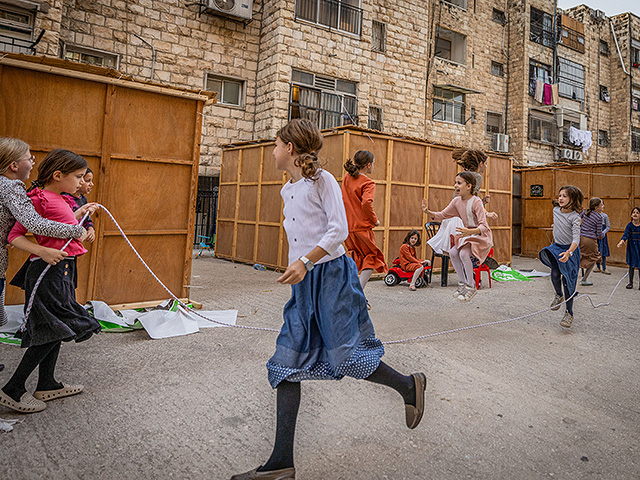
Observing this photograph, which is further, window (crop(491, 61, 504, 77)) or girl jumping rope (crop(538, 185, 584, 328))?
window (crop(491, 61, 504, 77))

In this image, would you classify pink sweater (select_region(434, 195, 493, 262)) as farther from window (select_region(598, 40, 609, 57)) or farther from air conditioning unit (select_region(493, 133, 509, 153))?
window (select_region(598, 40, 609, 57))

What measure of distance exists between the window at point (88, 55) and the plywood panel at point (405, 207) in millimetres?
9088

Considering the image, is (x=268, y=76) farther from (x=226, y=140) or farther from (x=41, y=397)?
(x=41, y=397)

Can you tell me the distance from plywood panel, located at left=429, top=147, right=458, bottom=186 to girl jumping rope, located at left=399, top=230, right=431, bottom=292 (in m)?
1.97

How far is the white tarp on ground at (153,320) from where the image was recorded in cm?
434

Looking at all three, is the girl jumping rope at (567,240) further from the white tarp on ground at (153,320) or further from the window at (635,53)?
the window at (635,53)

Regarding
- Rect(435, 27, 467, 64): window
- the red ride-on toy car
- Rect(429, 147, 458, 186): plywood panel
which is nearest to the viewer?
the red ride-on toy car

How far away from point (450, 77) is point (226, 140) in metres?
11.8

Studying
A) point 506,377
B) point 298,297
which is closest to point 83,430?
point 298,297

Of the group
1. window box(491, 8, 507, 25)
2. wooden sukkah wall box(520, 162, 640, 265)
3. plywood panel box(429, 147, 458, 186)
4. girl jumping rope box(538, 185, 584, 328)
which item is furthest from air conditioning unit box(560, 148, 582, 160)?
girl jumping rope box(538, 185, 584, 328)

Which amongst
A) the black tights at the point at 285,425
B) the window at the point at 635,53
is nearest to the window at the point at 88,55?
the black tights at the point at 285,425

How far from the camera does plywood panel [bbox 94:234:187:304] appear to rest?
518 cm

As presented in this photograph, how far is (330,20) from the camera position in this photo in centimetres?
1555

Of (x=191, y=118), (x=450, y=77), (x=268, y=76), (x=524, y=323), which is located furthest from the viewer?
(x=450, y=77)
